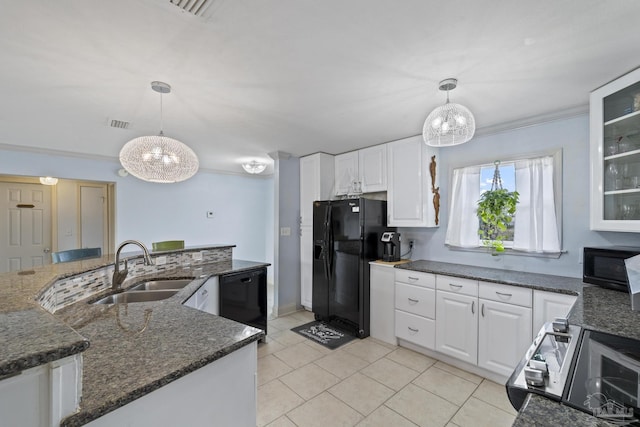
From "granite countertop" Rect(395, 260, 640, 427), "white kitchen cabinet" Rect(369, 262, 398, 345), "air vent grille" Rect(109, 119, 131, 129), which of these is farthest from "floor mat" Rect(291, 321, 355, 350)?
"air vent grille" Rect(109, 119, 131, 129)

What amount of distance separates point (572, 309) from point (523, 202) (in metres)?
1.41

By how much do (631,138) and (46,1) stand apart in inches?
128

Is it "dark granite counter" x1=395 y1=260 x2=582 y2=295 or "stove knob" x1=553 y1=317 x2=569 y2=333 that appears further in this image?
"dark granite counter" x1=395 y1=260 x2=582 y2=295

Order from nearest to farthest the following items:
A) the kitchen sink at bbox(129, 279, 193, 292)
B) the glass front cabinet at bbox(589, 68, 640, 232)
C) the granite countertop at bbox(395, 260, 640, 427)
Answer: the granite countertop at bbox(395, 260, 640, 427) < the glass front cabinet at bbox(589, 68, 640, 232) < the kitchen sink at bbox(129, 279, 193, 292)

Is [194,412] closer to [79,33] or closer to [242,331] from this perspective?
[242,331]

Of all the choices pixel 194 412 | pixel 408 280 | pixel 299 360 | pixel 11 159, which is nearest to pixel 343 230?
pixel 408 280

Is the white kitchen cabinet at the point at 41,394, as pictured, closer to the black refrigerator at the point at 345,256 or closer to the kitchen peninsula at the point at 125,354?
the kitchen peninsula at the point at 125,354

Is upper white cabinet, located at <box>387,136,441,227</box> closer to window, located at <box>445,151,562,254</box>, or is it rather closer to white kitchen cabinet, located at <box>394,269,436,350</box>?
window, located at <box>445,151,562,254</box>

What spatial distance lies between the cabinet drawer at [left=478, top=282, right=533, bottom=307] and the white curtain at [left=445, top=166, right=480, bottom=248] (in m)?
0.68

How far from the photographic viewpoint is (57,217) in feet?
13.7

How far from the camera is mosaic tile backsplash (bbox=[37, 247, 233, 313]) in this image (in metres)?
1.45

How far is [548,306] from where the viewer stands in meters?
2.06

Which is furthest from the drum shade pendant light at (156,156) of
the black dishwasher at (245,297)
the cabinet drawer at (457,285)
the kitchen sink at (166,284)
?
the cabinet drawer at (457,285)

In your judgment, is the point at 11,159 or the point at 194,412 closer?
the point at 194,412
